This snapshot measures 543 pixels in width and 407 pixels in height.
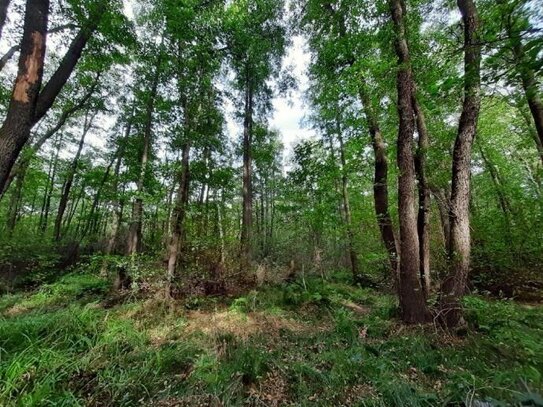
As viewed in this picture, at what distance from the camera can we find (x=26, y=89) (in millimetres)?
3223

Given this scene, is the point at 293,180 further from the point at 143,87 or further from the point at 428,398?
the point at 428,398

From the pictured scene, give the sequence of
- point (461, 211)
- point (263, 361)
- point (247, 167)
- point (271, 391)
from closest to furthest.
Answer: point (271, 391) → point (263, 361) → point (461, 211) → point (247, 167)

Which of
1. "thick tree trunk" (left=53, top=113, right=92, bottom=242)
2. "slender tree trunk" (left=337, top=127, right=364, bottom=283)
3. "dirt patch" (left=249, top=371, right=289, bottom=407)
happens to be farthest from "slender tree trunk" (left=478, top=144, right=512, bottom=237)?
"thick tree trunk" (left=53, top=113, right=92, bottom=242)

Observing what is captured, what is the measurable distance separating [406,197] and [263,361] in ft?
11.3

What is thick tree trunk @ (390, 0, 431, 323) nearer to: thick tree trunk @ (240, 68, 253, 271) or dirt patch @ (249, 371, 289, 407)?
dirt patch @ (249, 371, 289, 407)

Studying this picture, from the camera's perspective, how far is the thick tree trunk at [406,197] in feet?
14.7

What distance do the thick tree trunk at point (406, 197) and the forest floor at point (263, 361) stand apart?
1.34 ft

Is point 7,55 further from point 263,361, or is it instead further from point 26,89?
point 263,361

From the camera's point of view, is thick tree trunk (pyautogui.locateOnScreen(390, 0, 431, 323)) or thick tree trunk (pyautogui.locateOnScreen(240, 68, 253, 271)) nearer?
thick tree trunk (pyautogui.locateOnScreen(390, 0, 431, 323))

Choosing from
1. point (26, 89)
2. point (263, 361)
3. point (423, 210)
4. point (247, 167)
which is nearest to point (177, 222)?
point (26, 89)

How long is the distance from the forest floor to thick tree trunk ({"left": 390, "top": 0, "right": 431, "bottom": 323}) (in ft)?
1.34

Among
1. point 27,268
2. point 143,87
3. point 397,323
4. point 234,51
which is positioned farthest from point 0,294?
point 397,323

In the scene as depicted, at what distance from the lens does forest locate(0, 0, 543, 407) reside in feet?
8.74

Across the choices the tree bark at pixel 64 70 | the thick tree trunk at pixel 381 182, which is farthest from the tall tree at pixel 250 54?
the thick tree trunk at pixel 381 182
